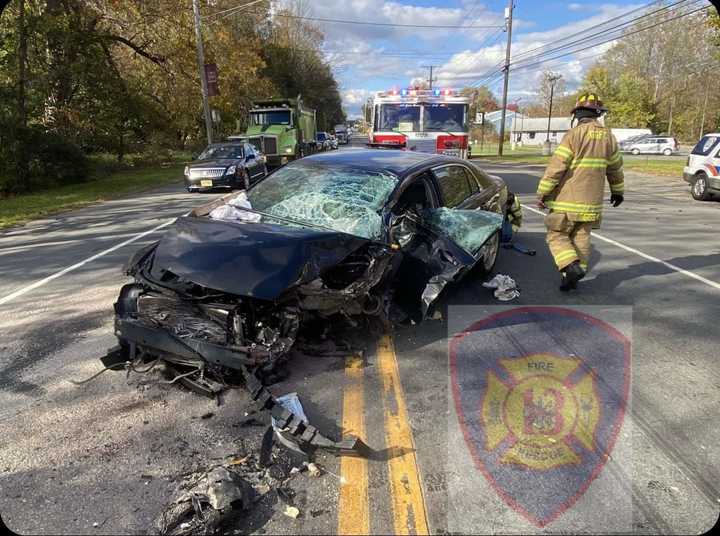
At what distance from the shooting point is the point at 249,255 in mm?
3260

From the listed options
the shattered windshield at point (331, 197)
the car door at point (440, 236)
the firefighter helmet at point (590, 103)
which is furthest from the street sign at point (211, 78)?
the firefighter helmet at point (590, 103)

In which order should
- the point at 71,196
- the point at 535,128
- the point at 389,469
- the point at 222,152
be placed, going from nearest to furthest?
the point at 389,469 → the point at 71,196 → the point at 222,152 → the point at 535,128

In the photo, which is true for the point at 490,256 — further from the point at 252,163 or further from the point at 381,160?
the point at 252,163

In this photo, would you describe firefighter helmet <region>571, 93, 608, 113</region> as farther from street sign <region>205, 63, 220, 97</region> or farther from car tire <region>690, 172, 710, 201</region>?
street sign <region>205, 63, 220, 97</region>

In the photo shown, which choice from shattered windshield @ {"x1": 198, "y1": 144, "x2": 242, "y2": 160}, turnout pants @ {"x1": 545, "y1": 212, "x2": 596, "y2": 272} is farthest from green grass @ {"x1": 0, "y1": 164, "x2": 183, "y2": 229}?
turnout pants @ {"x1": 545, "y1": 212, "x2": 596, "y2": 272}

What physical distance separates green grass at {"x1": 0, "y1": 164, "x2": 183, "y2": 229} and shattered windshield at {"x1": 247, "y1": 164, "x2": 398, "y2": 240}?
28.1 feet

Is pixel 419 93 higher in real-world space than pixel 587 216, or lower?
higher

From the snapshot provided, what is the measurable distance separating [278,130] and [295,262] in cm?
1984

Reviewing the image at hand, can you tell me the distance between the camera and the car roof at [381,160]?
15.5 ft

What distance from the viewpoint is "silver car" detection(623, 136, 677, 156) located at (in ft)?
132

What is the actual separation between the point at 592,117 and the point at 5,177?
54.3 feet

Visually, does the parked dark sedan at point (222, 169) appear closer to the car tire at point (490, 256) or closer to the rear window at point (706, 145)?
the car tire at point (490, 256)

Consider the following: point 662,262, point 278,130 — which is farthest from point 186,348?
point 278,130

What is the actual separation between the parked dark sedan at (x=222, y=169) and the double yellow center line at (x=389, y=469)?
39.3ft
